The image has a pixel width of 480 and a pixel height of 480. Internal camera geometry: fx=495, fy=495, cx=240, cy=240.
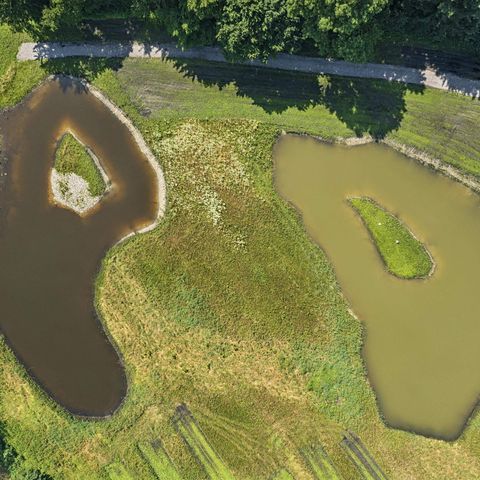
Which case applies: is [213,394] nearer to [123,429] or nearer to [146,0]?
[123,429]

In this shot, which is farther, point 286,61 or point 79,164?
point 79,164

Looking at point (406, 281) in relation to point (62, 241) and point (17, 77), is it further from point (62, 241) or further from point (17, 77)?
point (17, 77)

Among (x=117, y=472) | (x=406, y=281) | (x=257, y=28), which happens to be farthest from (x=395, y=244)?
(x=117, y=472)

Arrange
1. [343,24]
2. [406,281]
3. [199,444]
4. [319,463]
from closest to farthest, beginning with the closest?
[343,24] < [319,463] < [199,444] < [406,281]

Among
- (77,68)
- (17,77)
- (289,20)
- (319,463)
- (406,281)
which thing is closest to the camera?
(289,20)

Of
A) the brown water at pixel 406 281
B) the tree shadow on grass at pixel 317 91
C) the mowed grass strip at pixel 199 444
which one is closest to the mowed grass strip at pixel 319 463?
the brown water at pixel 406 281

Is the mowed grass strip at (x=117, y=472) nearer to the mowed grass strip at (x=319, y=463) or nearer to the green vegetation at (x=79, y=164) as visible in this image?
the mowed grass strip at (x=319, y=463)
